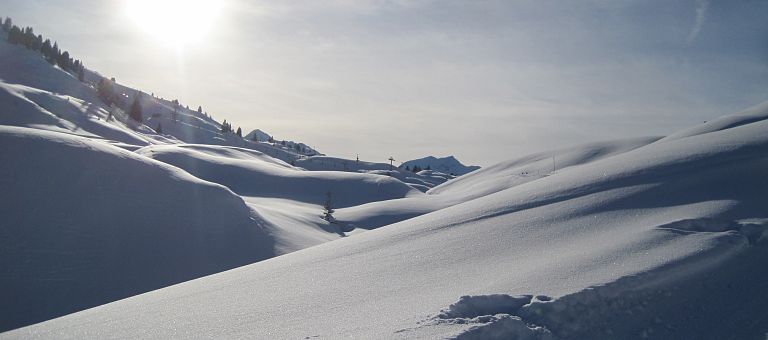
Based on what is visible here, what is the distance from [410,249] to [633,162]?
5.21 m

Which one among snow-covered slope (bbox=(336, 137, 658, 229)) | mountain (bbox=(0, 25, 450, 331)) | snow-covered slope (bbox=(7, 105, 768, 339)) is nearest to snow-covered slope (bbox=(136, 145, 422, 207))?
snow-covered slope (bbox=(336, 137, 658, 229))

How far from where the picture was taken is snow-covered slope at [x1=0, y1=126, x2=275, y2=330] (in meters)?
16.2

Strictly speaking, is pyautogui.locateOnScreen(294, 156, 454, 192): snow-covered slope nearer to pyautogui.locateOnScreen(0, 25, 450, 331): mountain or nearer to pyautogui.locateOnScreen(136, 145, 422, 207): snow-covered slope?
pyautogui.locateOnScreen(136, 145, 422, 207): snow-covered slope

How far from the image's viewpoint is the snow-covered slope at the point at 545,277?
4.75m

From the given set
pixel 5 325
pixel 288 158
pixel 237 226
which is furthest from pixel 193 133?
pixel 5 325

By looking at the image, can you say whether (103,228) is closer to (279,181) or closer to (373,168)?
(279,181)

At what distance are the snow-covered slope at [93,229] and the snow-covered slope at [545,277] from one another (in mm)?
10494

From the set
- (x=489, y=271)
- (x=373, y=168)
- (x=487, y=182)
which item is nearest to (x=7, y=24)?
(x=373, y=168)

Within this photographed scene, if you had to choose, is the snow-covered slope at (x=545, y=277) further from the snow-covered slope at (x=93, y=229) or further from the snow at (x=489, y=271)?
the snow-covered slope at (x=93, y=229)

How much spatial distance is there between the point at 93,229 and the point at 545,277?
729 inches

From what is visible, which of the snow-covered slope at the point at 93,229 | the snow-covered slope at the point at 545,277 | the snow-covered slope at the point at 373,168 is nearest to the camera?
the snow-covered slope at the point at 545,277

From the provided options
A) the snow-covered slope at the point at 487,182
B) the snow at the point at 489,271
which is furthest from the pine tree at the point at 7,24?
the snow at the point at 489,271

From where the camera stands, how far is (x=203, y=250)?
2214cm

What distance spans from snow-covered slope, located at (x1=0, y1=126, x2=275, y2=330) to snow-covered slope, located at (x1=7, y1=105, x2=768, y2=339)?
1049cm
